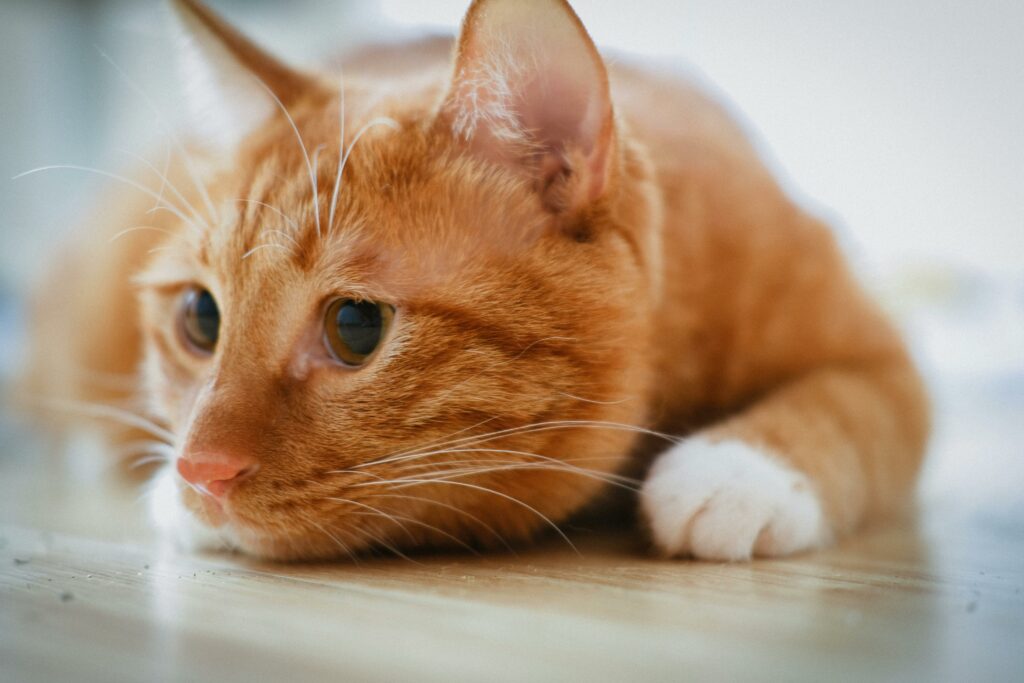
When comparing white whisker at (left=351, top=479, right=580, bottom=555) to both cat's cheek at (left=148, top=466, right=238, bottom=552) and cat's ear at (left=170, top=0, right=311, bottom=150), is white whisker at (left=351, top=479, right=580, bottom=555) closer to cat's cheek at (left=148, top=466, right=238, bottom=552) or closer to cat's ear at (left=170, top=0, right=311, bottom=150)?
cat's cheek at (left=148, top=466, right=238, bottom=552)

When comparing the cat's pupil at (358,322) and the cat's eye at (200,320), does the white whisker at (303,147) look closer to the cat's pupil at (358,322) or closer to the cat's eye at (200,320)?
the cat's pupil at (358,322)

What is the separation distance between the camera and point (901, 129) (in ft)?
4.43

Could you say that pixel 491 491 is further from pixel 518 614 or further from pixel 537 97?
pixel 537 97

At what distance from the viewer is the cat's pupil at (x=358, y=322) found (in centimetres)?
107

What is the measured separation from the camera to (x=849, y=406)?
1.45 metres

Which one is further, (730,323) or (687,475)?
(730,323)

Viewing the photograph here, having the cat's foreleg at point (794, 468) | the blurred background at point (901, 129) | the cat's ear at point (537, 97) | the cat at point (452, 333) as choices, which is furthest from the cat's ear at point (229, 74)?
the cat's foreleg at point (794, 468)

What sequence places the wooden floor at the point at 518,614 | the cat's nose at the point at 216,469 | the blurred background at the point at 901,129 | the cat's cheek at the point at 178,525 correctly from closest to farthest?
1. the wooden floor at the point at 518,614
2. the cat's nose at the point at 216,469
3. the cat's cheek at the point at 178,525
4. the blurred background at the point at 901,129

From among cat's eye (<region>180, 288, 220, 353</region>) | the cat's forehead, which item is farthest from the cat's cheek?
the cat's forehead

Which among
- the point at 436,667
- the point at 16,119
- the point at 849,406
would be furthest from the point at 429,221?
the point at 16,119

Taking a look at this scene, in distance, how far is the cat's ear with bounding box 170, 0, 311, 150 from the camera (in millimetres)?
1346

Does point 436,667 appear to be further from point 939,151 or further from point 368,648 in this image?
point 939,151

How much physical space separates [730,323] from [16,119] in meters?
2.01

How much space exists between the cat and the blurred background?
0.15 meters
